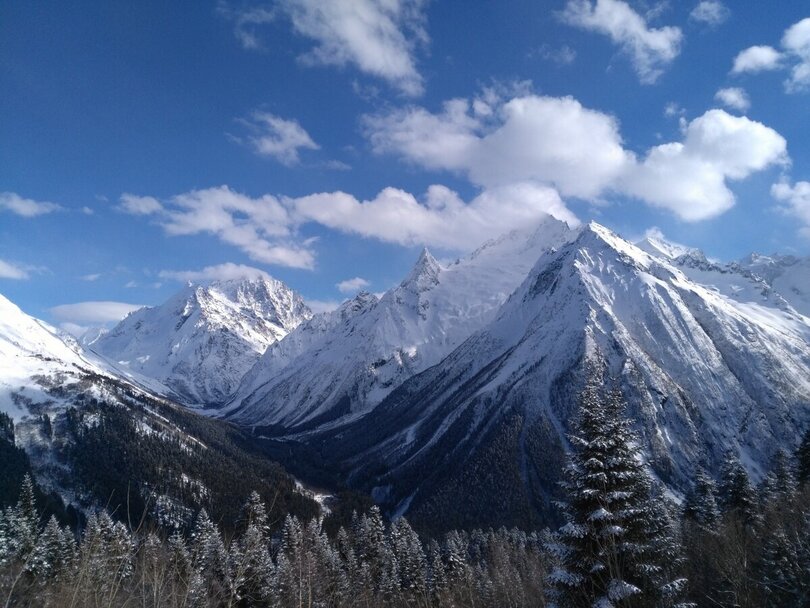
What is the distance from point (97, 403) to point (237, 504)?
8268 centimetres

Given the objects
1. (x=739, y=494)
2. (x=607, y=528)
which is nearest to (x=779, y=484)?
(x=739, y=494)

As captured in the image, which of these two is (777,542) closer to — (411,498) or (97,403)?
(411,498)

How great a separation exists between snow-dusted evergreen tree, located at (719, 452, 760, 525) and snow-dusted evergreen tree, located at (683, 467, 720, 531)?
117cm

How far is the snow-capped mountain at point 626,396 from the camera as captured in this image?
419 feet

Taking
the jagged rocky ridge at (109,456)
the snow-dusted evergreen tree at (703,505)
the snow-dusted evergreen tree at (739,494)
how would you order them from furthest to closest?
the jagged rocky ridge at (109,456)
the snow-dusted evergreen tree at (703,505)
the snow-dusted evergreen tree at (739,494)

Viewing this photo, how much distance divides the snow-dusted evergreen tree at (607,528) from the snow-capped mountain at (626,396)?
106483 millimetres

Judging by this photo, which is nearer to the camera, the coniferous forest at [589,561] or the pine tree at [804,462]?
the coniferous forest at [589,561]

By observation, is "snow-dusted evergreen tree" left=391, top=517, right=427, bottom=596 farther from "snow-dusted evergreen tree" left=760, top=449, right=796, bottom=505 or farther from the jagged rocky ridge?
the jagged rocky ridge

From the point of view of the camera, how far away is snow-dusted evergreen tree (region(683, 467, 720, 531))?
43.9 meters

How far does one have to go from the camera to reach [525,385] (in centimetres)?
16288

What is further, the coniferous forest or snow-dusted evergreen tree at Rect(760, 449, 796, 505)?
snow-dusted evergreen tree at Rect(760, 449, 796, 505)

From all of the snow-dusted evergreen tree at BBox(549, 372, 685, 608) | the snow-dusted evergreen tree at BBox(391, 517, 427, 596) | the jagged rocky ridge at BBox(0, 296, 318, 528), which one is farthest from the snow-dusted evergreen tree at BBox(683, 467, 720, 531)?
the jagged rocky ridge at BBox(0, 296, 318, 528)

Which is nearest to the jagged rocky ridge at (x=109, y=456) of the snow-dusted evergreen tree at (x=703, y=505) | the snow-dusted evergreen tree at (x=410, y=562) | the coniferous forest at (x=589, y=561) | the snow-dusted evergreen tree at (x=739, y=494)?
the snow-dusted evergreen tree at (x=410, y=562)

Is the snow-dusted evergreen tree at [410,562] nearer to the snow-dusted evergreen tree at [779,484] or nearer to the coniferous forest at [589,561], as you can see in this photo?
the coniferous forest at [589,561]
